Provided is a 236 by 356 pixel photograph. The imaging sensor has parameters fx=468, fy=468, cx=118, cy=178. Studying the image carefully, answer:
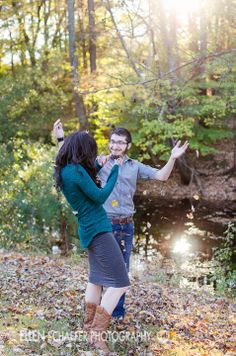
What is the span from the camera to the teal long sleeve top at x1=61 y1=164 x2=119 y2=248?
3648 mm

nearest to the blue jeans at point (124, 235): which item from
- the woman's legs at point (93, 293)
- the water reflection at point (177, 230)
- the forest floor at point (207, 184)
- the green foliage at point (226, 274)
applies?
the woman's legs at point (93, 293)

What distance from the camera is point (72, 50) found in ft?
60.8

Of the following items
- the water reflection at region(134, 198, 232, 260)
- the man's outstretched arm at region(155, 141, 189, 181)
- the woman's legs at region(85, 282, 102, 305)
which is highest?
the man's outstretched arm at region(155, 141, 189, 181)

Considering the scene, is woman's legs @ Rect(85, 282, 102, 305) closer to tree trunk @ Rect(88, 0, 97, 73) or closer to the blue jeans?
the blue jeans

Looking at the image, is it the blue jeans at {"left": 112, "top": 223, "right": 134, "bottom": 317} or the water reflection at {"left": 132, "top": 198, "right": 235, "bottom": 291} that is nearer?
the blue jeans at {"left": 112, "top": 223, "right": 134, "bottom": 317}

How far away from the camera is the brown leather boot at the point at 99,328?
3850mm

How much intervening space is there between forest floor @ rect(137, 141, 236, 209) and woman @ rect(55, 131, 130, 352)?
12.4m

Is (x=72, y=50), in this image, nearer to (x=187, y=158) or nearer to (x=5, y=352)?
(x=187, y=158)

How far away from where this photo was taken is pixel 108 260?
12.6ft

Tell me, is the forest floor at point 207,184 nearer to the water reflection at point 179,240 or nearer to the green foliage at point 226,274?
the water reflection at point 179,240

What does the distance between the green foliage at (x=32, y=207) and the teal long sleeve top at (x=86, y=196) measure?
6.19 metres

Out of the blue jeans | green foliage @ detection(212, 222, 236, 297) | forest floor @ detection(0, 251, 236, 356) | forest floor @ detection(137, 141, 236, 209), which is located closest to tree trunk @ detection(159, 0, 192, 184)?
forest floor @ detection(137, 141, 236, 209)

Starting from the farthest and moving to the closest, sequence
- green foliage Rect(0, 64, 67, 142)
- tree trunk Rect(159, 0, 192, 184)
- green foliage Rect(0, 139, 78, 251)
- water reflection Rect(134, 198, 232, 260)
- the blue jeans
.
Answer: green foliage Rect(0, 64, 67, 142) → tree trunk Rect(159, 0, 192, 184) → water reflection Rect(134, 198, 232, 260) → green foliage Rect(0, 139, 78, 251) → the blue jeans

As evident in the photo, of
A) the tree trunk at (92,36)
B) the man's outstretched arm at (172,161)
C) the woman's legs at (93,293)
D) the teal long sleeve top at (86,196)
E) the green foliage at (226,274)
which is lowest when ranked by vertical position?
the green foliage at (226,274)
